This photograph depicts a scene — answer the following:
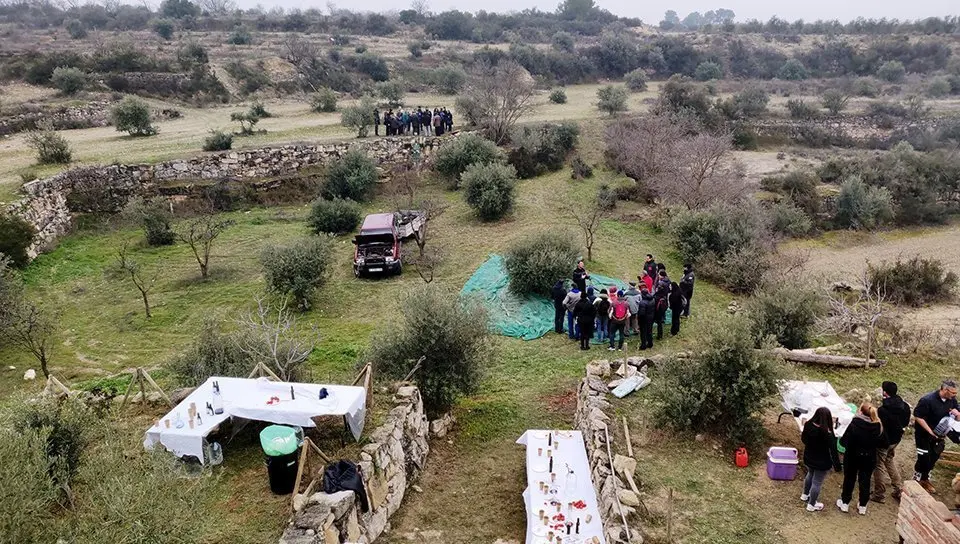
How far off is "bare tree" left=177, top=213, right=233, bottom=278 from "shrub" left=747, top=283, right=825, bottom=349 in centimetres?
1524

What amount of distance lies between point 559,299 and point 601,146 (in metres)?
19.9

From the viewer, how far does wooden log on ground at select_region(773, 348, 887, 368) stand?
12.3m

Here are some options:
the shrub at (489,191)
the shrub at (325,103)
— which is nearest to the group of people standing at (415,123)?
the shrub at (325,103)

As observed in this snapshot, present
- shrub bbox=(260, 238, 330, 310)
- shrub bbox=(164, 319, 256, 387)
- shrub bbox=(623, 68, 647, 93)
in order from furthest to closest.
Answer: shrub bbox=(623, 68, 647, 93) → shrub bbox=(260, 238, 330, 310) → shrub bbox=(164, 319, 256, 387)

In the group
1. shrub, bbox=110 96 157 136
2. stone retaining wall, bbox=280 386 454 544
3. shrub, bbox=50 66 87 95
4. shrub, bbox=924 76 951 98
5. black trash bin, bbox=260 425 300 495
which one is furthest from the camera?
shrub, bbox=924 76 951 98

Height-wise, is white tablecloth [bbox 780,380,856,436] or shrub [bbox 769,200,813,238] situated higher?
white tablecloth [bbox 780,380,856,436]

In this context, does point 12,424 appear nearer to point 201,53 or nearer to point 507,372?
point 507,372

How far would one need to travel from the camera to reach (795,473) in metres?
9.09

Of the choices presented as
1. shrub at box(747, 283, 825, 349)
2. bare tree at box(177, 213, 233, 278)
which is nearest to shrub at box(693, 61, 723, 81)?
bare tree at box(177, 213, 233, 278)

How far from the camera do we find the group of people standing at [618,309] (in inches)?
544

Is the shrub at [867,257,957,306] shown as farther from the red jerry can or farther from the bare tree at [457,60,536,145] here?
the bare tree at [457,60,536,145]

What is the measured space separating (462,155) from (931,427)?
72.4 ft

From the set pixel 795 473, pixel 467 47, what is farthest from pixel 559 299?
pixel 467 47

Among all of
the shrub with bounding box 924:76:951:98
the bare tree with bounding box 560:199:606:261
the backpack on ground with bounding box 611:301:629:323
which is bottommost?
the bare tree with bounding box 560:199:606:261
